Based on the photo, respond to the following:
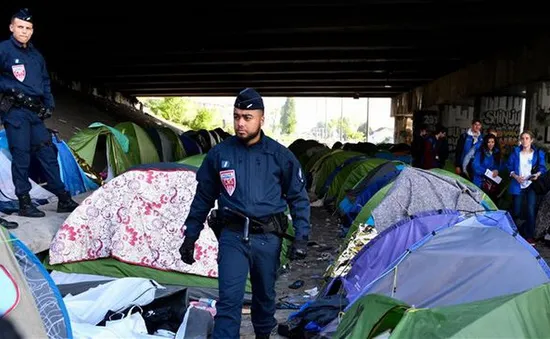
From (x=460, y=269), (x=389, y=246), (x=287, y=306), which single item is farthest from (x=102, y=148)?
(x=460, y=269)

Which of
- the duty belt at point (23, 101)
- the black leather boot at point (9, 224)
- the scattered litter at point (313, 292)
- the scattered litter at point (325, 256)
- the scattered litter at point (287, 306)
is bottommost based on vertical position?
the scattered litter at point (325, 256)

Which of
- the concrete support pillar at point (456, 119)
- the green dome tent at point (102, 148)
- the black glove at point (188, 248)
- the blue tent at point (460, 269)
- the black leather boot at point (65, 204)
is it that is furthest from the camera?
the concrete support pillar at point (456, 119)

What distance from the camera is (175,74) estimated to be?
84.1 ft

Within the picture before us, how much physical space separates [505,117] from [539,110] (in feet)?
12.7

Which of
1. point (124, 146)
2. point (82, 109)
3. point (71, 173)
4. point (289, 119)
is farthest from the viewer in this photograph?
point (289, 119)

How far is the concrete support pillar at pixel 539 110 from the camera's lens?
1302 cm

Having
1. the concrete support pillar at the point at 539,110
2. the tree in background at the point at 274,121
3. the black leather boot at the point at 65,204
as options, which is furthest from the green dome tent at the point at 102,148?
the tree in background at the point at 274,121

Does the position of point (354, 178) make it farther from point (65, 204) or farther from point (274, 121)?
point (274, 121)

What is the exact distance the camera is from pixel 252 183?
3.99 meters

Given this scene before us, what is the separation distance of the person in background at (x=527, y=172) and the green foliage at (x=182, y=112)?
36389mm

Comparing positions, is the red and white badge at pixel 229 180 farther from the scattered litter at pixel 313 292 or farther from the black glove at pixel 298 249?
the scattered litter at pixel 313 292

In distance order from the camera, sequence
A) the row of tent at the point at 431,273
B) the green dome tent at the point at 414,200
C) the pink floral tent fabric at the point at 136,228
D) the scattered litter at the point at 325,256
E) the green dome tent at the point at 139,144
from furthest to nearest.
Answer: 1. the green dome tent at the point at 139,144
2. the scattered litter at the point at 325,256
3. the green dome tent at the point at 414,200
4. the pink floral tent fabric at the point at 136,228
5. the row of tent at the point at 431,273

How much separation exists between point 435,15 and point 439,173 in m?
7.30

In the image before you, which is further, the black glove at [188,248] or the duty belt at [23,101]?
the duty belt at [23,101]
